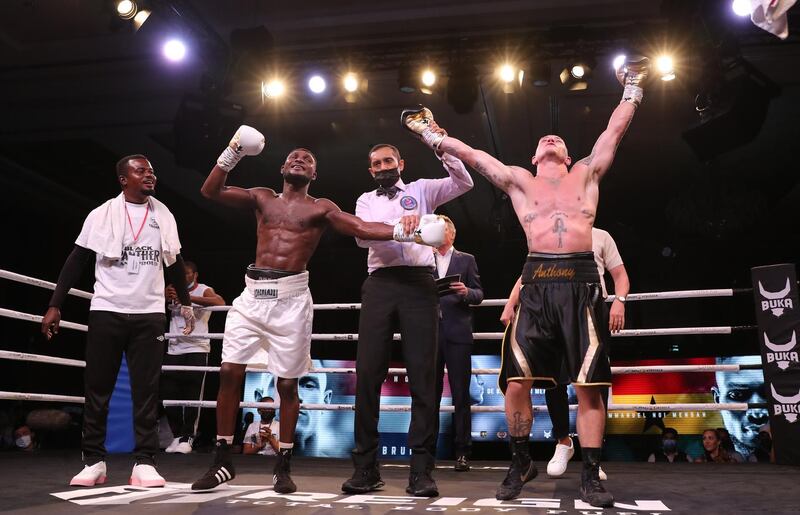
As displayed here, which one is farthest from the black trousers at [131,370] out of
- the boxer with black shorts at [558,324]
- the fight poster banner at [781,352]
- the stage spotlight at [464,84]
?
the stage spotlight at [464,84]

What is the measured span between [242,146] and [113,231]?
736 mm

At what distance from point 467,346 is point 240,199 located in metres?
1.57

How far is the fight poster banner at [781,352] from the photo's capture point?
369 centimetres

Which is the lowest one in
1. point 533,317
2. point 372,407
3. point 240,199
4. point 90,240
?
point 372,407

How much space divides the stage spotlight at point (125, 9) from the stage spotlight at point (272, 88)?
1381 mm

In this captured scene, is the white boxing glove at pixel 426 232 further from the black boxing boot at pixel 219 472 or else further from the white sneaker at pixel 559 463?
the white sneaker at pixel 559 463

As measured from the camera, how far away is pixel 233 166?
2947 millimetres

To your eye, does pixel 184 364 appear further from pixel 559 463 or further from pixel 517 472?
pixel 517 472

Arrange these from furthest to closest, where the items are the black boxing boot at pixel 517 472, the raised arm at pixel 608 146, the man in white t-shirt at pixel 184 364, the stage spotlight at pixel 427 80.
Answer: the stage spotlight at pixel 427 80 < the man in white t-shirt at pixel 184 364 < the raised arm at pixel 608 146 < the black boxing boot at pixel 517 472

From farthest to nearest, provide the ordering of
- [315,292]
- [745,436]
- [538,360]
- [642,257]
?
1. [315,292]
2. [642,257]
3. [745,436]
4. [538,360]

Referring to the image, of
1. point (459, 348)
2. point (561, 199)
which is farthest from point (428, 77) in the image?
point (561, 199)

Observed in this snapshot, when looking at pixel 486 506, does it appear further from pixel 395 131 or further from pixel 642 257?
pixel 642 257

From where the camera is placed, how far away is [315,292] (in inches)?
411

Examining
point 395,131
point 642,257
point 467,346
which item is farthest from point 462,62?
point 642,257
